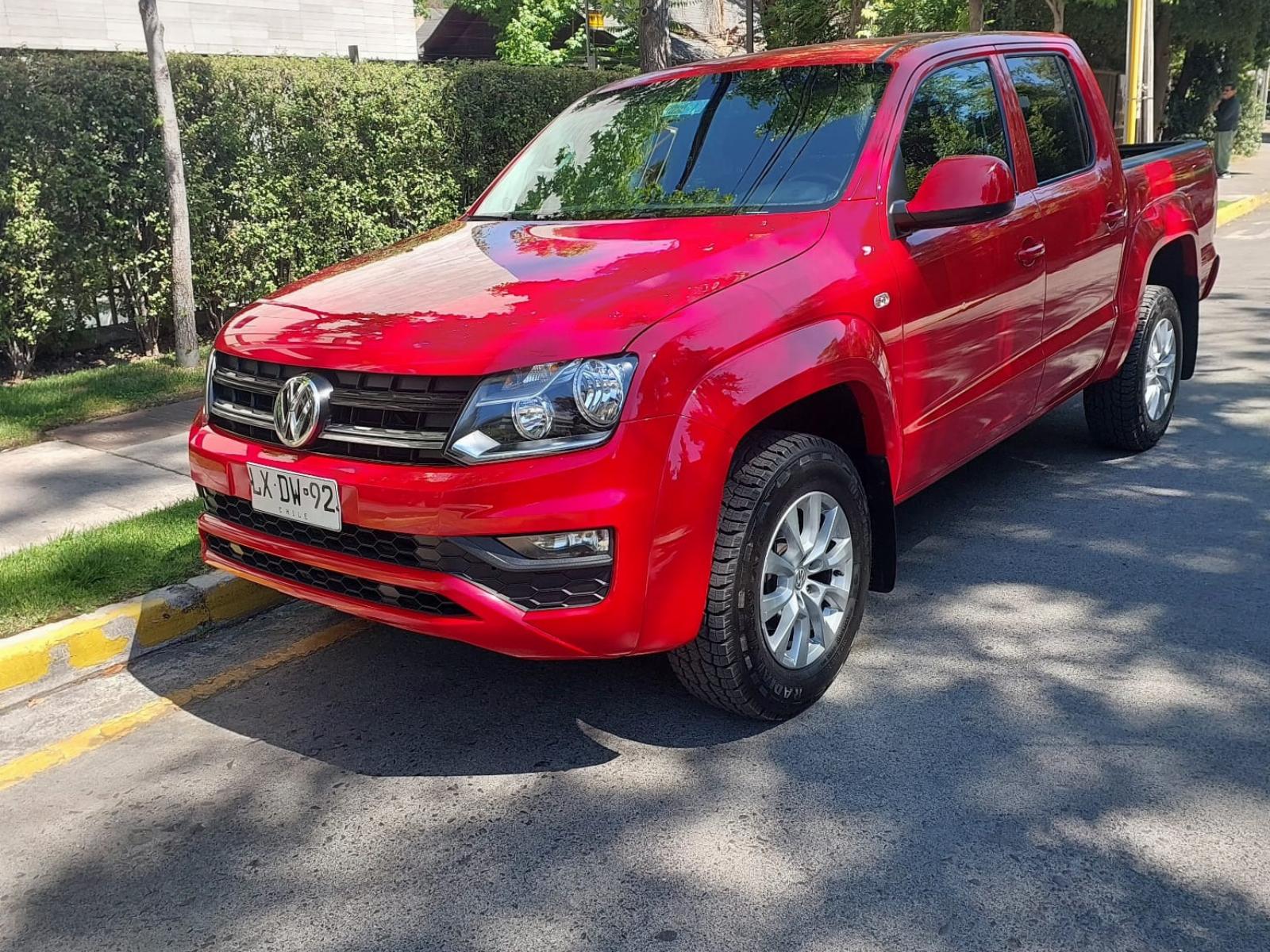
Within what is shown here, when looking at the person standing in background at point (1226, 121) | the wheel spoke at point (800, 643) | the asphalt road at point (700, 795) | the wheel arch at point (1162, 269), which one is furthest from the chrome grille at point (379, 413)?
the person standing in background at point (1226, 121)

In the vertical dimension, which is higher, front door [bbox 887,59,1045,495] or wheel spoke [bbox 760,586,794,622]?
front door [bbox 887,59,1045,495]

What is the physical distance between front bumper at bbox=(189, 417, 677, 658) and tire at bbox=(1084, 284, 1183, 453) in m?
3.47

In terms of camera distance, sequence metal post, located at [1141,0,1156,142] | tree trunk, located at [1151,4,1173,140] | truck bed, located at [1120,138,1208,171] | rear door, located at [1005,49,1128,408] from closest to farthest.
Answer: rear door, located at [1005,49,1128,408]
truck bed, located at [1120,138,1208,171]
metal post, located at [1141,0,1156,142]
tree trunk, located at [1151,4,1173,140]

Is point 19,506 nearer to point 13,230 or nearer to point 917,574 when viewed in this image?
point 13,230

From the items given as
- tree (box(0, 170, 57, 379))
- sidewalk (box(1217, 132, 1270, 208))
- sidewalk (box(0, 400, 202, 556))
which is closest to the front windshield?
sidewalk (box(0, 400, 202, 556))

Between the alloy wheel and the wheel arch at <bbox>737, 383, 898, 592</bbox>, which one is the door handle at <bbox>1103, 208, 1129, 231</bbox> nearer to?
the wheel arch at <bbox>737, 383, 898, 592</bbox>

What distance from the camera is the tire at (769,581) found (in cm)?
316

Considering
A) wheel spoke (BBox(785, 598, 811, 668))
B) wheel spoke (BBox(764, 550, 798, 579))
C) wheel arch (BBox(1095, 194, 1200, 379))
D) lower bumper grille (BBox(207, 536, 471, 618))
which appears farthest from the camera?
wheel arch (BBox(1095, 194, 1200, 379))

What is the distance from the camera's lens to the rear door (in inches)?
185

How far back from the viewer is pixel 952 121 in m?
4.27

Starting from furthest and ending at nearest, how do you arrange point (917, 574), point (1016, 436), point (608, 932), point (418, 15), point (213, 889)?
point (418, 15), point (1016, 436), point (917, 574), point (213, 889), point (608, 932)

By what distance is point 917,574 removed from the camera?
4.60 metres

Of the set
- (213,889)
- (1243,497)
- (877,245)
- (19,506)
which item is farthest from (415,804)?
(1243,497)

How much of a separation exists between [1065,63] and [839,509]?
279 cm
